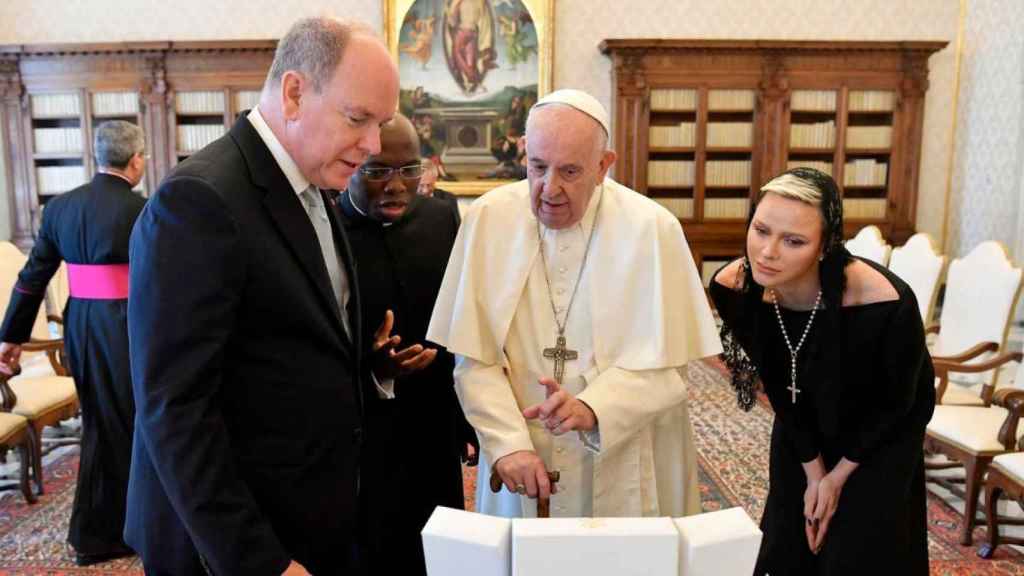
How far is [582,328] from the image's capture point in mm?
1963

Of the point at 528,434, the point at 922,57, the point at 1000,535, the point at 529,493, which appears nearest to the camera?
the point at 529,493

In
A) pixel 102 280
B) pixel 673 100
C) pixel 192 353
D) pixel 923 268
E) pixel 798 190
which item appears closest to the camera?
pixel 192 353

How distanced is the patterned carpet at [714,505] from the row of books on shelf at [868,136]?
14.2ft

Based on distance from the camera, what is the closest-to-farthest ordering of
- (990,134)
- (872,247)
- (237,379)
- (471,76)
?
(237,379) → (872,247) → (990,134) → (471,76)

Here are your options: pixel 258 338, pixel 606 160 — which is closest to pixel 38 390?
pixel 258 338

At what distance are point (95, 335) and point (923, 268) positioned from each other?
4.71 meters

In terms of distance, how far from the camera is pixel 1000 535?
3545 millimetres

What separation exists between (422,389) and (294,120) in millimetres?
1092

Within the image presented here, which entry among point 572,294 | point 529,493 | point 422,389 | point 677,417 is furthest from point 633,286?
point 422,389

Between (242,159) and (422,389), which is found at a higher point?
(242,159)

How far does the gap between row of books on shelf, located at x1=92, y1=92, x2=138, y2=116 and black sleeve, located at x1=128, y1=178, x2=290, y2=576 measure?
8207 mm

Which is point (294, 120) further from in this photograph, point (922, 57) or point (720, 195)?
point (922, 57)

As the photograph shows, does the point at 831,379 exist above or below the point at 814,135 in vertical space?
below

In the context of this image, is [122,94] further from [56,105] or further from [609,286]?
[609,286]
